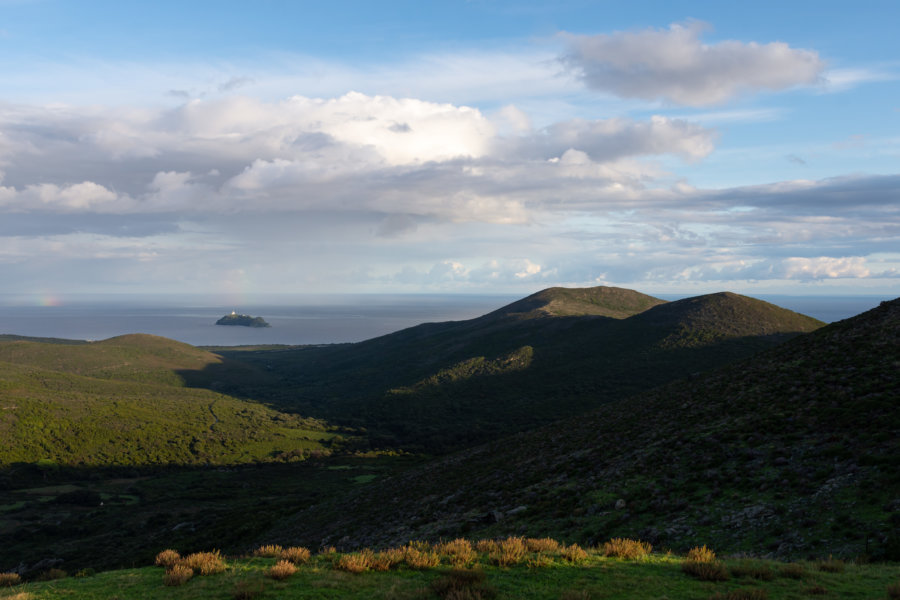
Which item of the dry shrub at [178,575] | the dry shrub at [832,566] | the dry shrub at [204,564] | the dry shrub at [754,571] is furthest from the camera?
the dry shrub at [204,564]

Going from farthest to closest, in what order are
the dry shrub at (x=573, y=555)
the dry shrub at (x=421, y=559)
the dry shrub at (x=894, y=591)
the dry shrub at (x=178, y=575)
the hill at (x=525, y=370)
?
the hill at (x=525, y=370) < the dry shrub at (x=573, y=555) < the dry shrub at (x=421, y=559) < the dry shrub at (x=178, y=575) < the dry shrub at (x=894, y=591)

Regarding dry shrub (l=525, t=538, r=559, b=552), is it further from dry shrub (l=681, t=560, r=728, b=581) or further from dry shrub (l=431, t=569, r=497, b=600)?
dry shrub (l=681, t=560, r=728, b=581)

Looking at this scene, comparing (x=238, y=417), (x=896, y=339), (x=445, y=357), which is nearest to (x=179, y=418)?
(x=238, y=417)

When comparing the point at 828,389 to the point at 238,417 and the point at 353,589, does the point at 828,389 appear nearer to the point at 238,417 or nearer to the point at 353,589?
the point at 353,589

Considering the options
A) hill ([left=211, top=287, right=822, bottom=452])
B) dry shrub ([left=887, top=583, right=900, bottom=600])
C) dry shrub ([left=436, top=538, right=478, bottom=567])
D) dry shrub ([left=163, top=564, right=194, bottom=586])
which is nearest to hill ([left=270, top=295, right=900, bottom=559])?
dry shrub ([left=887, top=583, right=900, bottom=600])

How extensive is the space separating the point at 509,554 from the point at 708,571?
4.78 m

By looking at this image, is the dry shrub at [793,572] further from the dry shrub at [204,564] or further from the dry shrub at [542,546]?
the dry shrub at [204,564]

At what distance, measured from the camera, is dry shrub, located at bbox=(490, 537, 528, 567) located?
42.6ft

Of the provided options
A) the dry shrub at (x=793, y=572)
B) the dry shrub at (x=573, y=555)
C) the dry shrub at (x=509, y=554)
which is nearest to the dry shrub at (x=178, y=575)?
the dry shrub at (x=509, y=554)

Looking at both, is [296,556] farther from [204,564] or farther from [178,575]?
[178,575]

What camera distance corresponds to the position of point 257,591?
11648mm

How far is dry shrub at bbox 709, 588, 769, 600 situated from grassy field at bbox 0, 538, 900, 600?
0.02 meters

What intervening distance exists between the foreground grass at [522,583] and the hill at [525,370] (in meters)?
66.0

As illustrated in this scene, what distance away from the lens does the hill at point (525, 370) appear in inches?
3912
